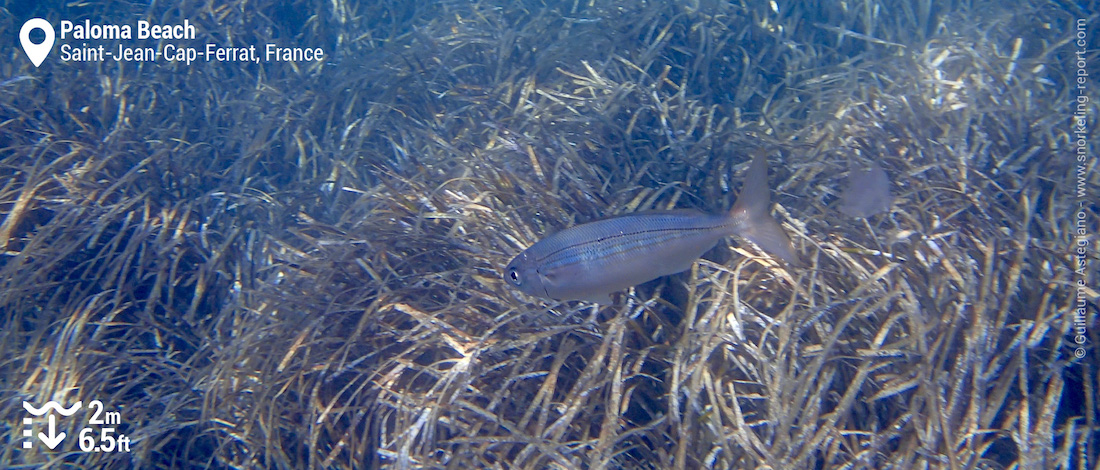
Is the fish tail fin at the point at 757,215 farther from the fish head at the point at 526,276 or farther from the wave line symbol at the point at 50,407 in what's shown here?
the wave line symbol at the point at 50,407

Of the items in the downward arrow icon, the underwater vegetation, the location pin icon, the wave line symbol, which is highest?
the location pin icon

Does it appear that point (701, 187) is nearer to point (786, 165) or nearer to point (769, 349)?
point (786, 165)

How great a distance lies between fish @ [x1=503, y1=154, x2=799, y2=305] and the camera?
2.02 m

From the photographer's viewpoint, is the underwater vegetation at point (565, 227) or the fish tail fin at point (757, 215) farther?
the underwater vegetation at point (565, 227)

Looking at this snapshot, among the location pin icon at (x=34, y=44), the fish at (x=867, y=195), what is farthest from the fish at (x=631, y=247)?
the location pin icon at (x=34, y=44)

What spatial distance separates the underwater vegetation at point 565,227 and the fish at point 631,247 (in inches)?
19.7

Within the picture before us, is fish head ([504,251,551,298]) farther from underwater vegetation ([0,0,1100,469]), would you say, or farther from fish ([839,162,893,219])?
fish ([839,162,893,219])

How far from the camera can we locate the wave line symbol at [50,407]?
2879mm

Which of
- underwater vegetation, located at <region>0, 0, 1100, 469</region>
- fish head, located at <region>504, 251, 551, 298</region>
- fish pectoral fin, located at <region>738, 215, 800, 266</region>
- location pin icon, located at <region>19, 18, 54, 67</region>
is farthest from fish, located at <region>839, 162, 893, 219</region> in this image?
location pin icon, located at <region>19, 18, 54, 67</region>

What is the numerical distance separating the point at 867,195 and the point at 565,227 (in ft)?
5.92

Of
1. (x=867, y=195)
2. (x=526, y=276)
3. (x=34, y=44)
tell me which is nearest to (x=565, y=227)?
(x=526, y=276)

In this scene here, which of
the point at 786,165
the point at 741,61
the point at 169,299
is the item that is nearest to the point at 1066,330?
the point at 786,165

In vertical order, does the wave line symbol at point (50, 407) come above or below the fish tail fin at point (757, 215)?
below

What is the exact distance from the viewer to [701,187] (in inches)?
129
